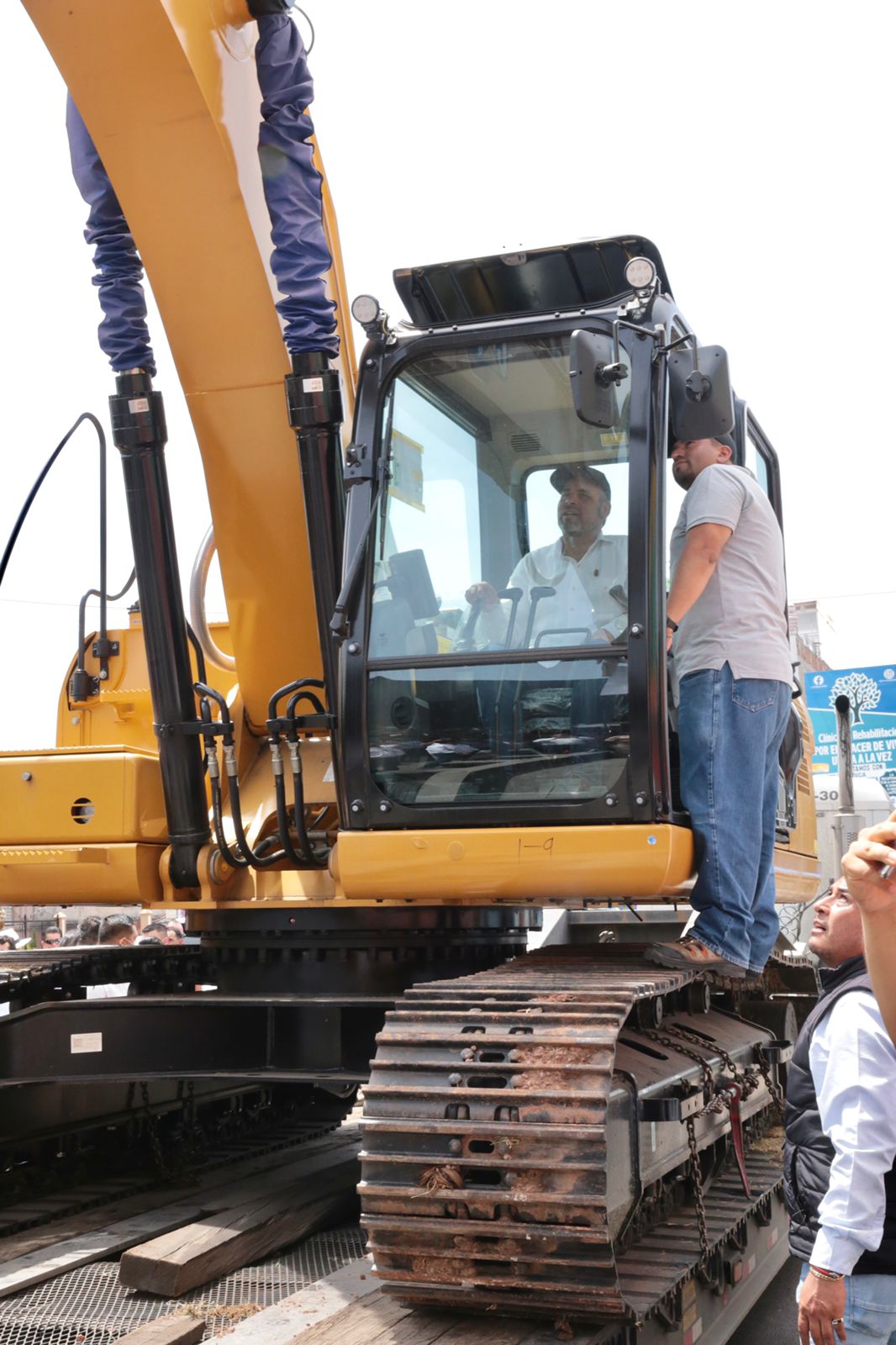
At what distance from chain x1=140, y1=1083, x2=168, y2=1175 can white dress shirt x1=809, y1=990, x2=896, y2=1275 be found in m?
3.84

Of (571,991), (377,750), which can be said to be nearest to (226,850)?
(377,750)

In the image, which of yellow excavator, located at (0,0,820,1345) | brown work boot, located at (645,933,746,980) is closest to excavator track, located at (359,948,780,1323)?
yellow excavator, located at (0,0,820,1345)

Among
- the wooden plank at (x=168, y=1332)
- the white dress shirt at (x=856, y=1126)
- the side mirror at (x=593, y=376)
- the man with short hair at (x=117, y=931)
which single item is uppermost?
the side mirror at (x=593, y=376)

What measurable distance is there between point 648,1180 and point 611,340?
8.40 feet

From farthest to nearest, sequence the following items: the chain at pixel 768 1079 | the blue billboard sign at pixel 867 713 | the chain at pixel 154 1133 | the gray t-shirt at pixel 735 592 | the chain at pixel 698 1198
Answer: the blue billboard sign at pixel 867 713 < the chain at pixel 768 1079 < the chain at pixel 154 1133 < the gray t-shirt at pixel 735 592 < the chain at pixel 698 1198

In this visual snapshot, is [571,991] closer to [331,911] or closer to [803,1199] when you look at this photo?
[803,1199]

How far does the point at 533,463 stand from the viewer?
4977 mm

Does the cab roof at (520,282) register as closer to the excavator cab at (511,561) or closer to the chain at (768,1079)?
the excavator cab at (511,561)

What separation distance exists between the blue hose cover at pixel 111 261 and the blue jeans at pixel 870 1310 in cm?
403

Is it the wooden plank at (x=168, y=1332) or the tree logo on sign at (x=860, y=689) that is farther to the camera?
the tree logo on sign at (x=860, y=689)

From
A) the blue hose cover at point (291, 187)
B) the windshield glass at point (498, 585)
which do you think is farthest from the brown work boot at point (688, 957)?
the blue hose cover at point (291, 187)

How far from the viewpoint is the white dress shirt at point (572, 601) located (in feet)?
15.5

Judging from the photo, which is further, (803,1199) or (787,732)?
(787,732)

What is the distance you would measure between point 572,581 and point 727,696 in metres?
0.65
